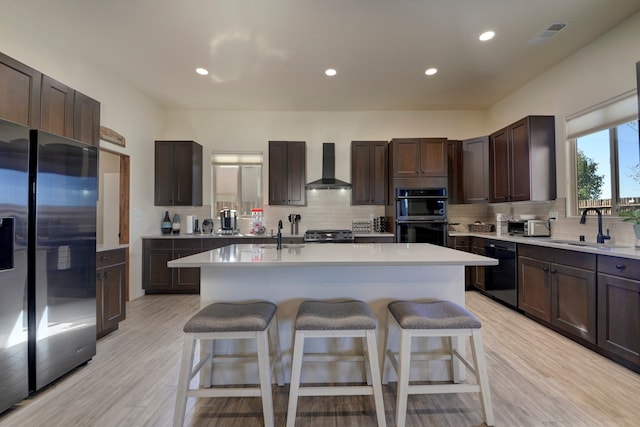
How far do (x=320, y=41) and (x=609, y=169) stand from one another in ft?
11.2

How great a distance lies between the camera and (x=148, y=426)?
1.55 metres

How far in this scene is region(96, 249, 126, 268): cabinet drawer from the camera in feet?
8.41

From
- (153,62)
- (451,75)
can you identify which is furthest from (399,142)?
(153,62)

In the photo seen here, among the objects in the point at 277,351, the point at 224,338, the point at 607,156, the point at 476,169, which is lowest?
the point at 277,351

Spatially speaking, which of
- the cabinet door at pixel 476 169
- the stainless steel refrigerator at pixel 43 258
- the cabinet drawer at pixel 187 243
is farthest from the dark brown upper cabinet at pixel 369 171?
the stainless steel refrigerator at pixel 43 258

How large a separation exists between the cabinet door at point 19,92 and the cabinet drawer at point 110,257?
1209mm

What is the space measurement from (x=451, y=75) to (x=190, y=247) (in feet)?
14.7

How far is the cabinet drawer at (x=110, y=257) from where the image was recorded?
256 cm

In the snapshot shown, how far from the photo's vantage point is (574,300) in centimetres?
251

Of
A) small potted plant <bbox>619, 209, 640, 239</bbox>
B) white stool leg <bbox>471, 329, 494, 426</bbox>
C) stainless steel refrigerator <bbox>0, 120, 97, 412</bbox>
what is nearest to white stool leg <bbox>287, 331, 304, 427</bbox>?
white stool leg <bbox>471, 329, 494, 426</bbox>

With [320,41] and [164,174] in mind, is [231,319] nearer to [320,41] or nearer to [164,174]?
[320,41]

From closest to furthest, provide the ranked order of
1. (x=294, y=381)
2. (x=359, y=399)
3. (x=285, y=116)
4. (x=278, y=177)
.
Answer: (x=294, y=381) → (x=359, y=399) → (x=278, y=177) → (x=285, y=116)

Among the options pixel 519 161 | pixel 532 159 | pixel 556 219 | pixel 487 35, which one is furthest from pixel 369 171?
pixel 556 219

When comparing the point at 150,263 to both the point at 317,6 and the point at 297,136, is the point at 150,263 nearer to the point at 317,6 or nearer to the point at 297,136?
the point at 297,136
